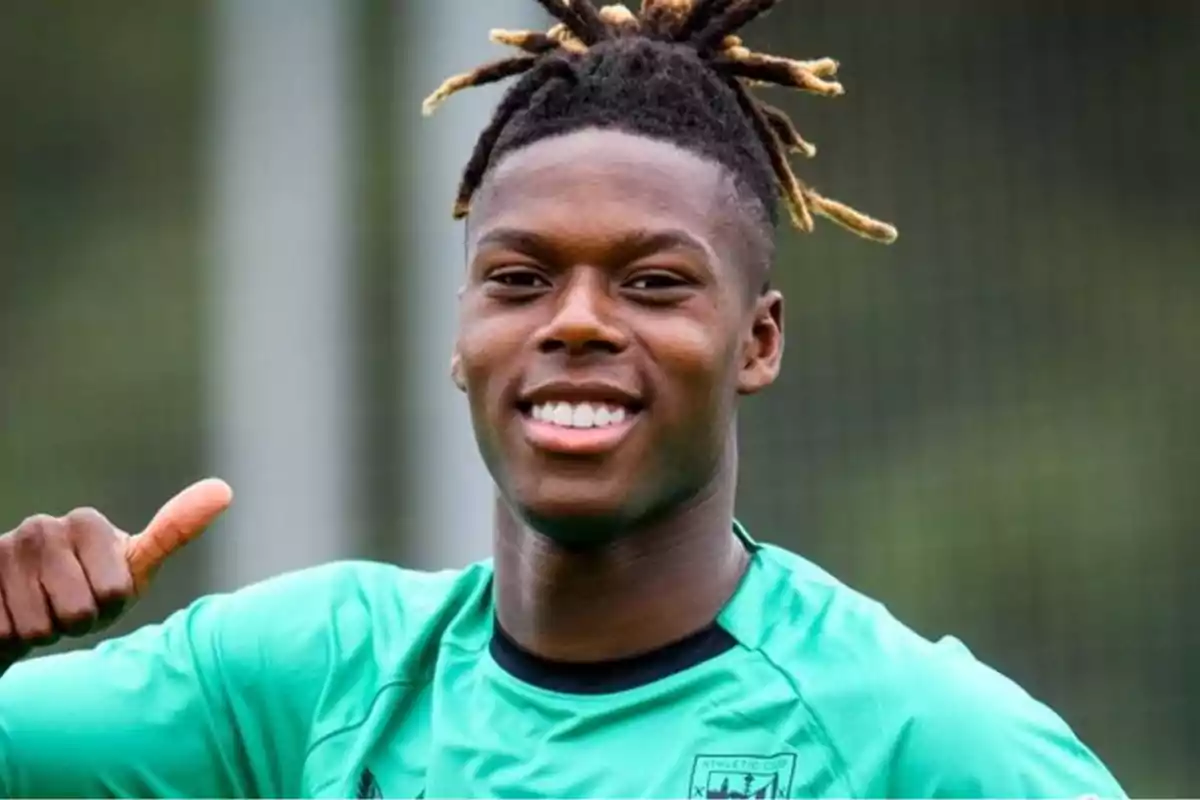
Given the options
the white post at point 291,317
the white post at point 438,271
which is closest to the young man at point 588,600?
the white post at point 438,271

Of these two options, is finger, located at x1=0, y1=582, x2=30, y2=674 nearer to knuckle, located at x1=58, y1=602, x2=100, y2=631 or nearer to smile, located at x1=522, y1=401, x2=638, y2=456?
knuckle, located at x1=58, y1=602, x2=100, y2=631

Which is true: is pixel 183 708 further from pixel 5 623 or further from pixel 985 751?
pixel 985 751

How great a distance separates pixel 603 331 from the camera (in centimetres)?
272

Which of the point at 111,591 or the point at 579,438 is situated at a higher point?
the point at 579,438

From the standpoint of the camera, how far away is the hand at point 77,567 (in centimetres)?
262

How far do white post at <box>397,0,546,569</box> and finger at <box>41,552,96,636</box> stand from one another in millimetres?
2183

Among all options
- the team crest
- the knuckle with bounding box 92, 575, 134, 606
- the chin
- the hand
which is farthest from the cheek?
the knuckle with bounding box 92, 575, 134, 606

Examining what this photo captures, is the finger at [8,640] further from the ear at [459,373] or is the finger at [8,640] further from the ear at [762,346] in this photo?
the ear at [762,346]

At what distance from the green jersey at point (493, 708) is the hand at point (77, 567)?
11.7 inches

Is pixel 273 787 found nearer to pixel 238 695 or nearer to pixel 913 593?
pixel 238 695

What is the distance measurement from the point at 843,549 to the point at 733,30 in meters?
2.57

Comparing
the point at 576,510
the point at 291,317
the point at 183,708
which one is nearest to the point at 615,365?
the point at 576,510

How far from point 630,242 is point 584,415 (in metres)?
0.16

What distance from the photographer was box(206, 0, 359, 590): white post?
16.3ft
